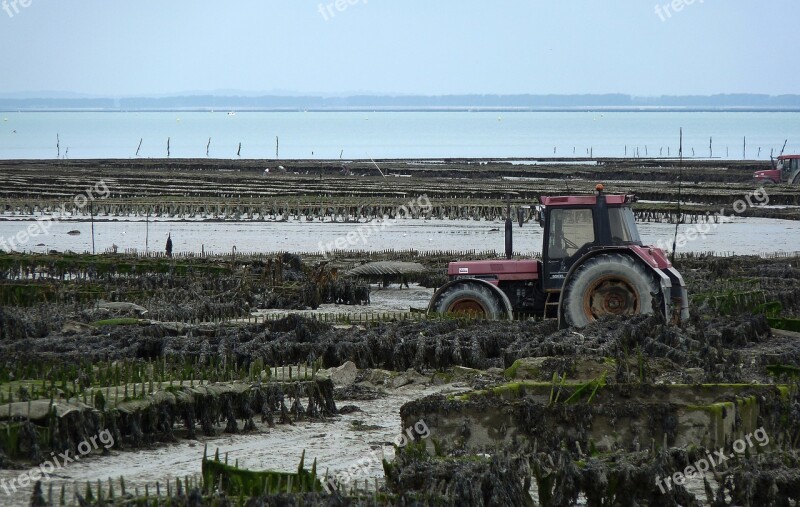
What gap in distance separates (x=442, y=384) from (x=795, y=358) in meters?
4.47

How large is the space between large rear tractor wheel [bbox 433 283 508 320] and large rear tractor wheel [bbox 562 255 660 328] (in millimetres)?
1377

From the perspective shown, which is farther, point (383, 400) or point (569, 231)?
point (569, 231)

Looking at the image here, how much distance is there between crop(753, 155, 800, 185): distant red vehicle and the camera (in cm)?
6256

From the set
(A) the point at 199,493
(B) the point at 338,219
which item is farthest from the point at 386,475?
(B) the point at 338,219

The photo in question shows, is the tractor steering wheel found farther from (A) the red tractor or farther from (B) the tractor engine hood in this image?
(B) the tractor engine hood

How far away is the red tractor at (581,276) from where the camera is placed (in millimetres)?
15648

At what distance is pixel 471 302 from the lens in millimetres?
17250

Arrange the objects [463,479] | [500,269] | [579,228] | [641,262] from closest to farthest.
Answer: [463,479]
[641,262]
[579,228]
[500,269]

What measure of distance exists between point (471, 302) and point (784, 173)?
5048 centimetres

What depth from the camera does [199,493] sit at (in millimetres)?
8297

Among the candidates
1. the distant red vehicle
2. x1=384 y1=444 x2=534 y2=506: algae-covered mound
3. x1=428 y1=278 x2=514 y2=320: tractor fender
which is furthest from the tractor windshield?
the distant red vehicle

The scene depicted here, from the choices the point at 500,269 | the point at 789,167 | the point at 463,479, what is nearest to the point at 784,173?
the point at 789,167

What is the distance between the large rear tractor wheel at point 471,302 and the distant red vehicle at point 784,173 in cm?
4910

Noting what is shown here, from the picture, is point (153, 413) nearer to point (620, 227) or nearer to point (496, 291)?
point (496, 291)
